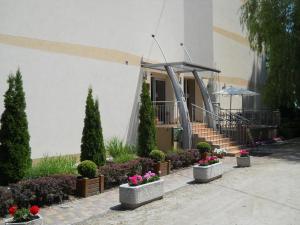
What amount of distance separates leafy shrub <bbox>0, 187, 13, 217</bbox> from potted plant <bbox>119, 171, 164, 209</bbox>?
2397 mm

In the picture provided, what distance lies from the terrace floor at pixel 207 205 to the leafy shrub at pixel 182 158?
2.98 ft

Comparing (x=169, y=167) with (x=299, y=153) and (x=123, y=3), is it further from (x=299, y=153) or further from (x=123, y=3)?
(x=299, y=153)

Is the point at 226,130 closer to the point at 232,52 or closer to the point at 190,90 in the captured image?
the point at 190,90

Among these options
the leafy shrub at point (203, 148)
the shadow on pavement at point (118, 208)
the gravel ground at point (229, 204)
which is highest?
the leafy shrub at point (203, 148)

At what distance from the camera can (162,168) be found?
44.0 feet

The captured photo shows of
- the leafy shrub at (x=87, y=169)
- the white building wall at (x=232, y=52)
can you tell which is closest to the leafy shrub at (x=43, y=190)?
the leafy shrub at (x=87, y=169)

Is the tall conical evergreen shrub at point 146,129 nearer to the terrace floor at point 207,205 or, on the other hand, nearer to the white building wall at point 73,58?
the terrace floor at point 207,205

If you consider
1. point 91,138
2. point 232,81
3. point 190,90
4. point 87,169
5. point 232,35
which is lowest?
point 87,169

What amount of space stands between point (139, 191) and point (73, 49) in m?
7.36

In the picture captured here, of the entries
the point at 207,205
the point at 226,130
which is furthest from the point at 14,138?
the point at 226,130

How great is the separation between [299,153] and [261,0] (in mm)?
10349

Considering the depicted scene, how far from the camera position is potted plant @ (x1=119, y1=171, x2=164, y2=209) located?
29.8 ft

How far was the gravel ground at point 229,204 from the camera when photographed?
26.5 feet

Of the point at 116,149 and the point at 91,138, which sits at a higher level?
the point at 91,138
